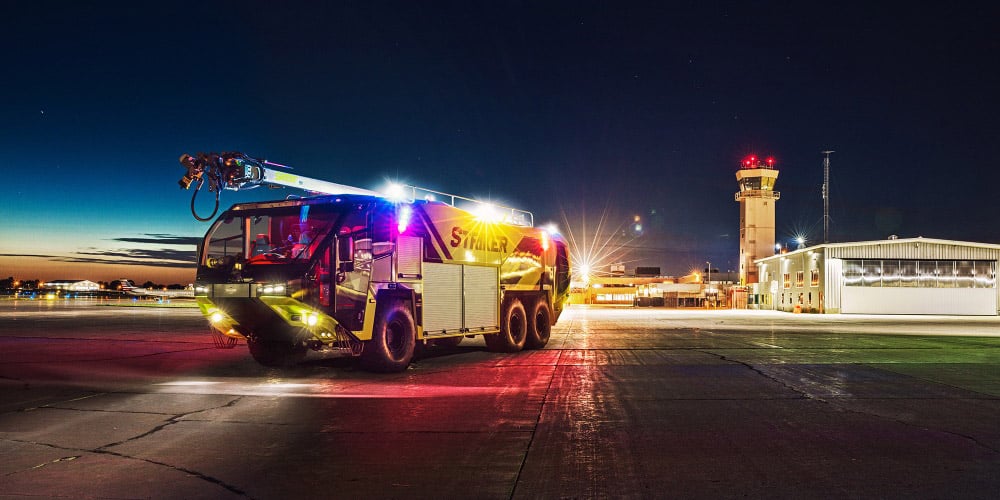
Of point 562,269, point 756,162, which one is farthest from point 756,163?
point 562,269

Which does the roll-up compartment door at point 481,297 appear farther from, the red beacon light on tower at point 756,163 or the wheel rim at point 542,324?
the red beacon light on tower at point 756,163

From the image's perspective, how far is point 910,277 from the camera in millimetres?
55188

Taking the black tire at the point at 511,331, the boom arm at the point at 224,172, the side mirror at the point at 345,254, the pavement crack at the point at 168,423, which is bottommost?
the pavement crack at the point at 168,423

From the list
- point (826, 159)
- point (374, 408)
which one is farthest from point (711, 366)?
point (826, 159)

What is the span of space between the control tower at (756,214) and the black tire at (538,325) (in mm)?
72817

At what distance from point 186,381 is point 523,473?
867cm

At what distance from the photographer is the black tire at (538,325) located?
20.5 metres

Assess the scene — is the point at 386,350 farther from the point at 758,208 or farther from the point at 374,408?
the point at 758,208

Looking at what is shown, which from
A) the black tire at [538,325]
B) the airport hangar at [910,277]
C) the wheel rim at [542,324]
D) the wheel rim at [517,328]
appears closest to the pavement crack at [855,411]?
the wheel rim at [517,328]

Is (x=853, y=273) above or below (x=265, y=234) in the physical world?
below

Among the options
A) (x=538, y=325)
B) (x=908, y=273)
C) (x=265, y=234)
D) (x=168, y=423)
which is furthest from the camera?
(x=908, y=273)

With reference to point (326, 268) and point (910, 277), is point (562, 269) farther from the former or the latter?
point (910, 277)

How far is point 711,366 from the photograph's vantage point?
15883 millimetres

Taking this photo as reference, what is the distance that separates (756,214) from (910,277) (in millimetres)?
36038
